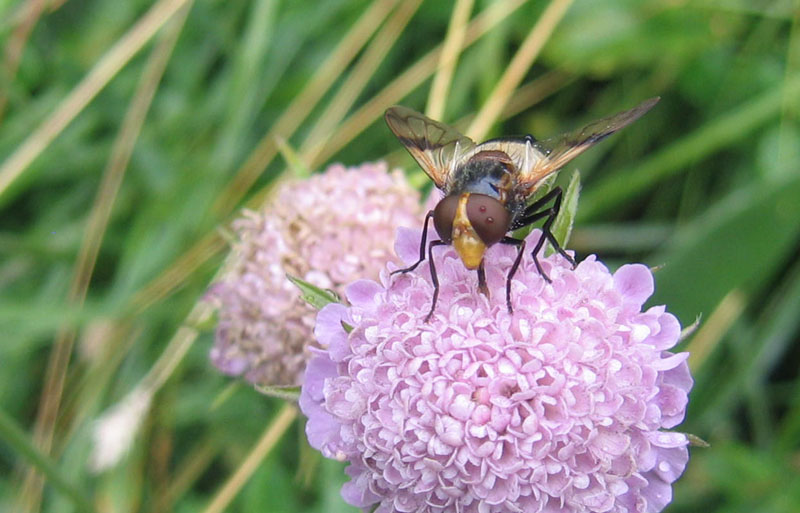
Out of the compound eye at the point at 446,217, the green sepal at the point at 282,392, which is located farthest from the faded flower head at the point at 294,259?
the compound eye at the point at 446,217

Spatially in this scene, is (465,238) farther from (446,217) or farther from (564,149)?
(564,149)

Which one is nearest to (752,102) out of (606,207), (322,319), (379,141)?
(606,207)

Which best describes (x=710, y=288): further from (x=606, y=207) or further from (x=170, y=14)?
(x=170, y=14)

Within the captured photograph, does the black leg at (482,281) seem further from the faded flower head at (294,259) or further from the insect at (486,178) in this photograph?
the faded flower head at (294,259)

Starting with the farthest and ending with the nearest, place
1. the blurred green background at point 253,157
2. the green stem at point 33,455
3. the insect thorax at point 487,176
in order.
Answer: the blurred green background at point 253,157, the green stem at point 33,455, the insect thorax at point 487,176

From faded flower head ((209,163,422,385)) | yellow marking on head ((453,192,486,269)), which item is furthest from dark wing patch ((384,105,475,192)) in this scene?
faded flower head ((209,163,422,385))

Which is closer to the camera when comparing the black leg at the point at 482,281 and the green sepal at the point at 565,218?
the black leg at the point at 482,281

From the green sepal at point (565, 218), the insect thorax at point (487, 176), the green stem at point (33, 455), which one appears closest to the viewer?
the insect thorax at point (487, 176)

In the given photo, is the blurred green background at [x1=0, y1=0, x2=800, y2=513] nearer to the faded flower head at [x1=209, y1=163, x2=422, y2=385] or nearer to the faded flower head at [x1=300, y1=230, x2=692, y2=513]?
the faded flower head at [x1=209, y1=163, x2=422, y2=385]
